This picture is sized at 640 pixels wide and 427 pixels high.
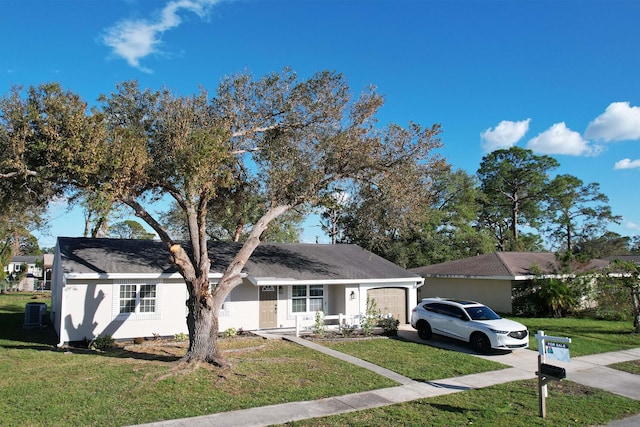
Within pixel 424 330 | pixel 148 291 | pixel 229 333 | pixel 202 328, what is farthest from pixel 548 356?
pixel 148 291

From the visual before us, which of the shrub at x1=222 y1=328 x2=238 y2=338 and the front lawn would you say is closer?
the front lawn

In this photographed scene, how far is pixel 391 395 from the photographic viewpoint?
9.91m

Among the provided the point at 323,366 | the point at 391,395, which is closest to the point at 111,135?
the point at 323,366

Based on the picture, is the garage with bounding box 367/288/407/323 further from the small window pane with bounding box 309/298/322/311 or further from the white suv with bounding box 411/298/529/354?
the white suv with bounding box 411/298/529/354

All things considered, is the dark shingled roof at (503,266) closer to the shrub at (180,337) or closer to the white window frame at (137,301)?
the shrub at (180,337)

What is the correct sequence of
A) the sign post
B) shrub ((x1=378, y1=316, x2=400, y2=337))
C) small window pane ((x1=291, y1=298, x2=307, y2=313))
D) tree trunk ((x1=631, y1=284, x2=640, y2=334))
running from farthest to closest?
small window pane ((x1=291, y1=298, x2=307, y2=313)), tree trunk ((x1=631, y1=284, x2=640, y2=334)), shrub ((x1=378, y1=316, x2=400, y2=337)), the sign post

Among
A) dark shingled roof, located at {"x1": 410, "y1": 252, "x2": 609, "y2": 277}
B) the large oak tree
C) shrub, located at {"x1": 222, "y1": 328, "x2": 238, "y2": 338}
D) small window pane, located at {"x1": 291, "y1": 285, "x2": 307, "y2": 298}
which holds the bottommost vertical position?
shrub, located at {"x1": 222, "y1": 328, "x2": 238, "y2": 338}

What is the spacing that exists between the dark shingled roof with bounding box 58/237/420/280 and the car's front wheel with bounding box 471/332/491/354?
6.50 metres

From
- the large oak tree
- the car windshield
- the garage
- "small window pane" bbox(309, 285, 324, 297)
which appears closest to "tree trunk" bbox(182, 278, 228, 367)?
the large oak tree

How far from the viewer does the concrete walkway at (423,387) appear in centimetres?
825

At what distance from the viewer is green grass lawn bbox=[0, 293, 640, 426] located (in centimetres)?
839

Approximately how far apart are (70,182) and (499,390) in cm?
1286

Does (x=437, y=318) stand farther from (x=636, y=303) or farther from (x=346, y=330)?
(x=636, y=303)

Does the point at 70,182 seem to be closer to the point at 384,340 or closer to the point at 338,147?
the point at 338,147
